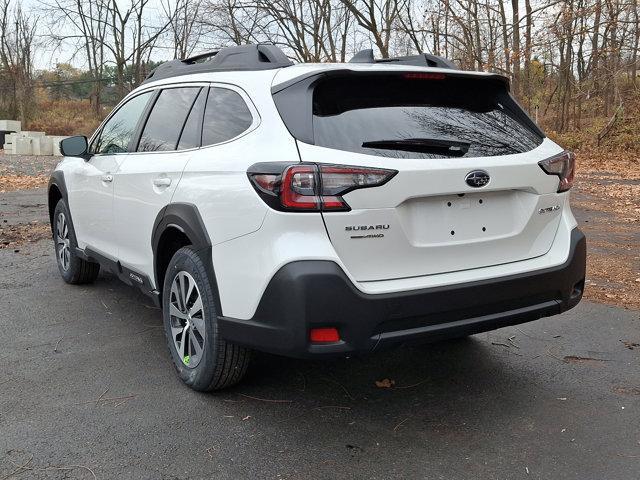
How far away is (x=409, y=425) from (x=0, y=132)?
1521 inches

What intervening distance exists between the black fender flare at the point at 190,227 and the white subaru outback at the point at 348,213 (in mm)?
10

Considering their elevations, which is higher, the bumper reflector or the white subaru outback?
the white subaru outback

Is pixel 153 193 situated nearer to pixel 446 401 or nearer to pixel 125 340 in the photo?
pixel 125 340

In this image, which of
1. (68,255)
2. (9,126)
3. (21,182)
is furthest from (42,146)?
(68,255)

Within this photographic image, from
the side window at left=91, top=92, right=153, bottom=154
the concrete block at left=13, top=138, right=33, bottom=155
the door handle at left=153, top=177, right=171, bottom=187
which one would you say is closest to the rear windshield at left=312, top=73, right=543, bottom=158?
the door handle at left=153, top=177, right=171, bottom=187

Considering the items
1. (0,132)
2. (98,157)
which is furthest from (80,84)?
(98,157)

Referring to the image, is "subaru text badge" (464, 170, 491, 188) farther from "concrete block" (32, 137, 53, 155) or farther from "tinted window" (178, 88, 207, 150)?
"concrete block" (32, 137, 53, 155)

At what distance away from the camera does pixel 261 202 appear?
106 inches

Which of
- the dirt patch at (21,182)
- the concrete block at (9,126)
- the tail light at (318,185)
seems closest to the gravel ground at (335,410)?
the tail light at (318,185)

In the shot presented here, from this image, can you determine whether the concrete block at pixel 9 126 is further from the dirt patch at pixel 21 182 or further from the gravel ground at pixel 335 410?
the gravel ground at pixel 335 410

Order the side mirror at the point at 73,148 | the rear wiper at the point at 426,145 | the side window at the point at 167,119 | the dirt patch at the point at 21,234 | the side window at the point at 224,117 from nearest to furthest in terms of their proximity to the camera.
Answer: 1. the rear wiper at the point at 426,145
2. the side window at the point at 224,117
3. the side window at the point at 167,119
4. the side mirror at the point at 73,148
5. the dirt patch at the point at 21,234

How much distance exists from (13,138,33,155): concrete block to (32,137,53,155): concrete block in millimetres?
201

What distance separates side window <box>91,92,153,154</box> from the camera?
4.39 m

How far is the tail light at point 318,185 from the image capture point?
8.50 ft
